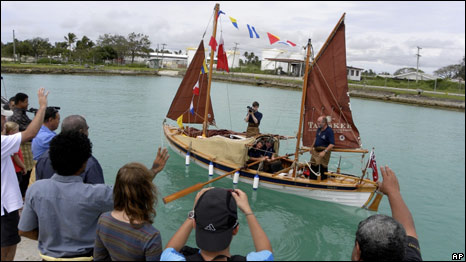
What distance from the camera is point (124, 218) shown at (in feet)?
8.21

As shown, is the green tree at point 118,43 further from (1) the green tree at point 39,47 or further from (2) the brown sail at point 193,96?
(2) the brown sail at point 193,96

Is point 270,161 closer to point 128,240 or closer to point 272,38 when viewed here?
point 272,38

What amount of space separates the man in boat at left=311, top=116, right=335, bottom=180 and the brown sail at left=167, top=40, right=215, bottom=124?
6.07 m

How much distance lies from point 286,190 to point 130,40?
9630cm

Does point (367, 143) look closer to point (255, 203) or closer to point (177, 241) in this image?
point (255, 203)

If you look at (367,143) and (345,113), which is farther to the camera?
(367,143)

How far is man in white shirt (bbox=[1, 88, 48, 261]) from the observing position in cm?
291

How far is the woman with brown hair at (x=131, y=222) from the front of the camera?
247 centimetres

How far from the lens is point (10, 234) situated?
339 centimetres

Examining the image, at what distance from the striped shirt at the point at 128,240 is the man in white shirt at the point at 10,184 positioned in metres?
1.14

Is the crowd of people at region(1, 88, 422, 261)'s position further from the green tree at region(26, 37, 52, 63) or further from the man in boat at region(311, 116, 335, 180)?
the green tree at region(26, 37, 52, 63)

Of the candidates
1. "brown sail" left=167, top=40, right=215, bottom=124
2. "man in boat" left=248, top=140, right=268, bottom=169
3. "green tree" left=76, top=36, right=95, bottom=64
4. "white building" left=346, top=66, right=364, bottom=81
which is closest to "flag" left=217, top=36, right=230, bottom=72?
"brown sail" left=167, top=40, right=215, bottom=124

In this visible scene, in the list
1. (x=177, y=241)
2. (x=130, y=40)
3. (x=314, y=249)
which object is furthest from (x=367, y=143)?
(x=130, y=40)

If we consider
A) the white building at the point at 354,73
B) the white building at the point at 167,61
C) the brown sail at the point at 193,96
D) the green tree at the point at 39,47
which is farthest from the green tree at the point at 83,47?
the brown sail at the point at 193,96
